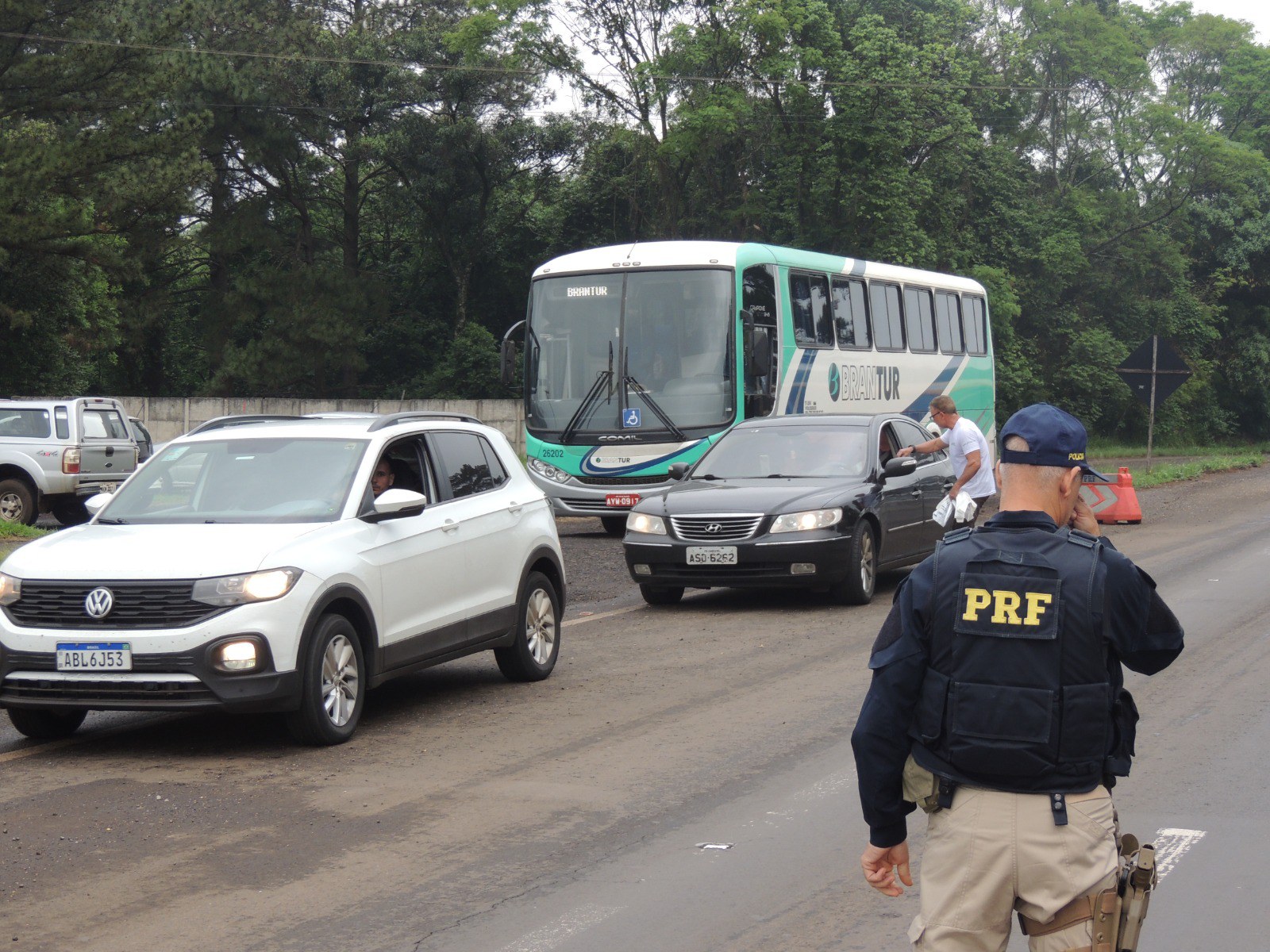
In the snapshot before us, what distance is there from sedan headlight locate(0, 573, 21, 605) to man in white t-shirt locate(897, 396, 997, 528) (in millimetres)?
8517

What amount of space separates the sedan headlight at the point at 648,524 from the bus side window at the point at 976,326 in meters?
17.7

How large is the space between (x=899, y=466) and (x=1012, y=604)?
35.2 ft

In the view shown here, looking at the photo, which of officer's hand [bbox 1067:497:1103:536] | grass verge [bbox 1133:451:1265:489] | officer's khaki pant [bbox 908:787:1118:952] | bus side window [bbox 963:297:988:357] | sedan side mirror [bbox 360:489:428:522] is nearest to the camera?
officer's khaki pant [bbox 908:787:1118:952]

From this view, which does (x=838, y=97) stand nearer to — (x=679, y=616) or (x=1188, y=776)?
(x=679, y=616)

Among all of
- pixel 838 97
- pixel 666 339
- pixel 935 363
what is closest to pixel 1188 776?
pixel 666 339

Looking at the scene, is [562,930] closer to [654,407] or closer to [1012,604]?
[1012,604]

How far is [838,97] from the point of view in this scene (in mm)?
44906

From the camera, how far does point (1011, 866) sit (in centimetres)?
308

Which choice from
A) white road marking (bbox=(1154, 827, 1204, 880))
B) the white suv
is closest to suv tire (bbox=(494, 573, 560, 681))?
the white suv

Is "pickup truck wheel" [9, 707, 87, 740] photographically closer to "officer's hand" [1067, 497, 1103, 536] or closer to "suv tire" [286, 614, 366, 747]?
"suv tire" [286, 614, 366, 747]

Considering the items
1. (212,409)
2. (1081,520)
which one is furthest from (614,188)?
(1081,520)

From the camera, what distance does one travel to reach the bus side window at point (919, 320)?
2712cm

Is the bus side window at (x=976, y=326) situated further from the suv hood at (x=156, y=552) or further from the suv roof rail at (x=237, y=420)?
the suv hood at (x=156, y=552)

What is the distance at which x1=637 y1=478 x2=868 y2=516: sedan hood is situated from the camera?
13.3 meters
